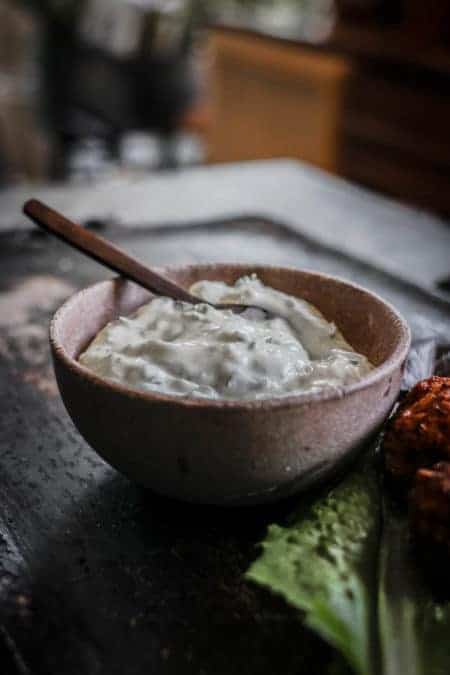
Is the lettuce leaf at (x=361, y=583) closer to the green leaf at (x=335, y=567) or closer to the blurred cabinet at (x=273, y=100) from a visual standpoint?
the green leaf at (x=335, y=567)

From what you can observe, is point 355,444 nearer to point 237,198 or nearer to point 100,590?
point 100,590

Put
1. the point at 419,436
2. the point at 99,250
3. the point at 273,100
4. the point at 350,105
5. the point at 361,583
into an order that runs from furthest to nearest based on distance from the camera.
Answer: the point at 273,100 → the point at 350,105 → the point at 99,250 → the point at 419,436 → the point at 361,583

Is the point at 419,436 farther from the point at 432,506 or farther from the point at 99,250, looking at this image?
the point at 99,250

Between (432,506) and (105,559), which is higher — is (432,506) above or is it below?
above

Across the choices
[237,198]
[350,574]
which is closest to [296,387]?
[350,574]

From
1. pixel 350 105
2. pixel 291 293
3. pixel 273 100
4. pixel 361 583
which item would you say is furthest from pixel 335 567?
pixel 273 100

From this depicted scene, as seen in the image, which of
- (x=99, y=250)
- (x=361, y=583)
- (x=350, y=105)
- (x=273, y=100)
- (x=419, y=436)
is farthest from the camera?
(x=273, y=100)
